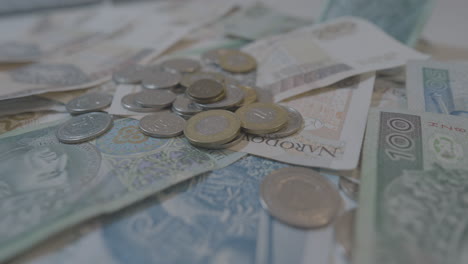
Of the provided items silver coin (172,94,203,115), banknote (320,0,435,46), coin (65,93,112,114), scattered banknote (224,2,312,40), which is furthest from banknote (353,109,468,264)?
scattered banknote (224,2,312,40)

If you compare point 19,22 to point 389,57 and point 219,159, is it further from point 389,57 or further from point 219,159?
point 389,57

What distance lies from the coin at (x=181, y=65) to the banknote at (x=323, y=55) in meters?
0.23

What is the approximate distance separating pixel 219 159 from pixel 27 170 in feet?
1.29

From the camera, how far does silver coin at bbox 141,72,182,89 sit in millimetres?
894

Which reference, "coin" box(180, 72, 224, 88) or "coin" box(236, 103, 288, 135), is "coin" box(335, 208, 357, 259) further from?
"coin" box(180, 72, 224, 88)

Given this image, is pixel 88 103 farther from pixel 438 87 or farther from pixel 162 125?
pixel 438 87

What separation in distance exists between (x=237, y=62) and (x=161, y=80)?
299mm

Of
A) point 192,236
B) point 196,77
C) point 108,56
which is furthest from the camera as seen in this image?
point 108,56

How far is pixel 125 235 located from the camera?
49cm

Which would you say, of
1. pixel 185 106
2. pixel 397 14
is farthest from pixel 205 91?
pixel 397 14

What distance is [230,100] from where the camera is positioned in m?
0.78

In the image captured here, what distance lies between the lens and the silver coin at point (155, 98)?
0.80 meters

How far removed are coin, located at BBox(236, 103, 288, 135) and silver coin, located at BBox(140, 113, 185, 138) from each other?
151mm

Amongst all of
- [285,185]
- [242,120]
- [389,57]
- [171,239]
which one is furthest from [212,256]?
[389,57]
